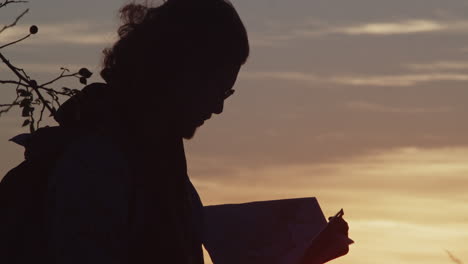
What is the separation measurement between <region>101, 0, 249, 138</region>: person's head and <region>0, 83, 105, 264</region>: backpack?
230 millimetres

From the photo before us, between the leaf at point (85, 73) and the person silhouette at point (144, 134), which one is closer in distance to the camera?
the person silhouette at point (144, 134)

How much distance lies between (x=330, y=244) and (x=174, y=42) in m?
1.02

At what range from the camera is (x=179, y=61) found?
13.8 ft

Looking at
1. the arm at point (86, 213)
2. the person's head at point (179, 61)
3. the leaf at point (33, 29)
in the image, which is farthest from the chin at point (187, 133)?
the leaf at point (33, 29)

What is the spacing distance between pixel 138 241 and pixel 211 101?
65 cm

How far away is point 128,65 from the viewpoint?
4227mm

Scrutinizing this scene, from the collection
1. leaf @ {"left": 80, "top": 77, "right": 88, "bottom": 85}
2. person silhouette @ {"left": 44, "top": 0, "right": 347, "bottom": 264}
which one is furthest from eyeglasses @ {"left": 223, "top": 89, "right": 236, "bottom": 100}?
leaf @ {"left": 80, "top": 77, "right": 88, "bottom": 85}

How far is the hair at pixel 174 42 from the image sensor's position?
4.19 meters

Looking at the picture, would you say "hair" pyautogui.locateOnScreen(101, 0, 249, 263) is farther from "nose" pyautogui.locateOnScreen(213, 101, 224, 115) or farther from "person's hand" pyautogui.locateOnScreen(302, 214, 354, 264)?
"person's hand" pyautogui.locateOnScreen(302, 214, 354, 264)

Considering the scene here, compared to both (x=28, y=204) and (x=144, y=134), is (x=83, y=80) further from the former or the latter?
(x=28, y=204)

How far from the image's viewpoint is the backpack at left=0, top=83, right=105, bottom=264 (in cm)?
373

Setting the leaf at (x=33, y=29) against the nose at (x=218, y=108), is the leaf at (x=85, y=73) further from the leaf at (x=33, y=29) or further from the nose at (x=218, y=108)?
the nose at (x=218, y=108)

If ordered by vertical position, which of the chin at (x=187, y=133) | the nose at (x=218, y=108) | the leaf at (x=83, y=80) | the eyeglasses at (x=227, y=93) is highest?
the leaf at (x=83, y=80)

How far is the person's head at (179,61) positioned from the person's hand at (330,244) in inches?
29.3
